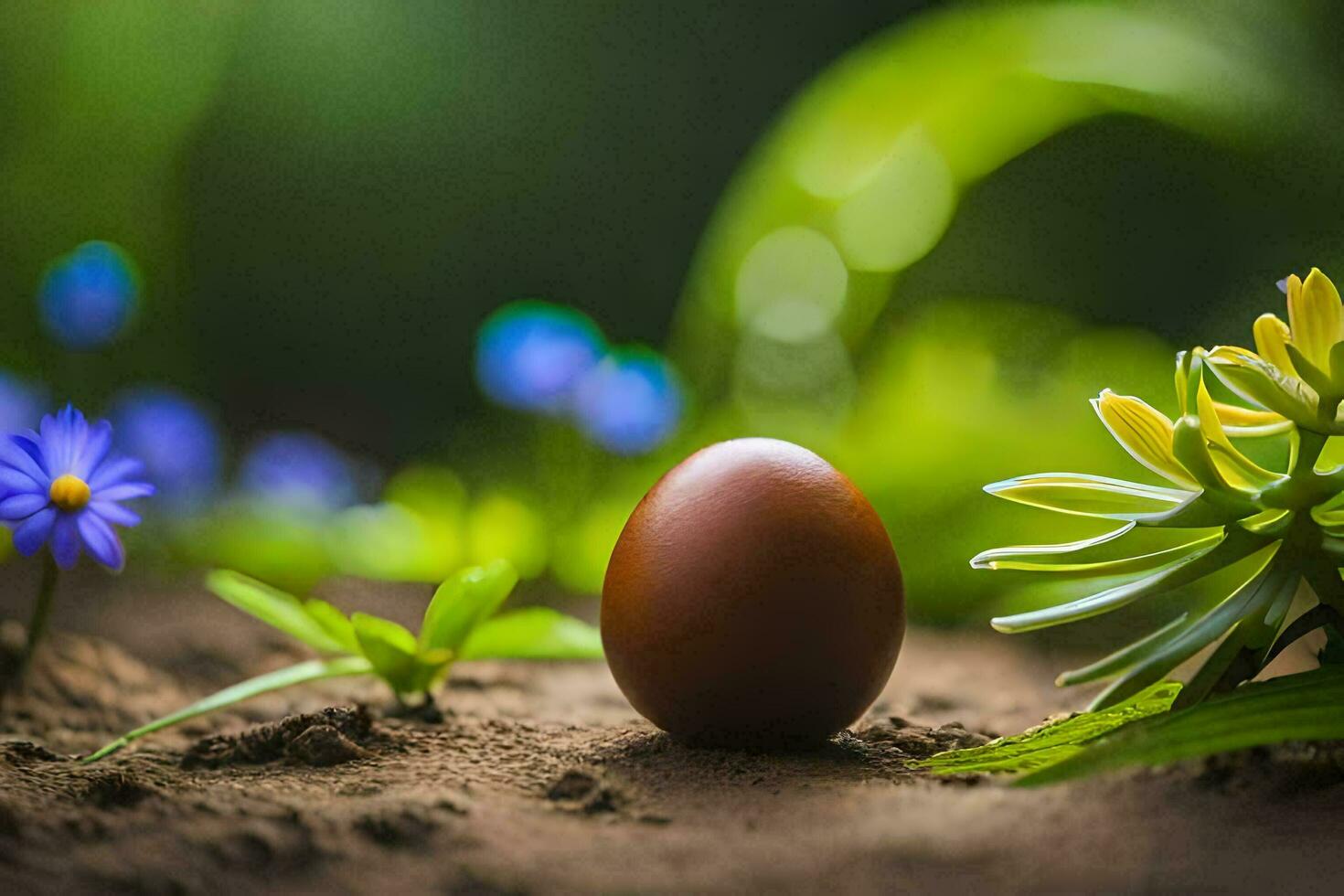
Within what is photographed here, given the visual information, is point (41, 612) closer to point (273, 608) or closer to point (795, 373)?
point (273, 608)

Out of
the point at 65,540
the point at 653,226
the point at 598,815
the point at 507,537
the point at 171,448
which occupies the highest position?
the point at 653,226

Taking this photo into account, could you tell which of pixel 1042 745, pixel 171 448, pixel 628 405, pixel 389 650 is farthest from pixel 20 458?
pixel 628 405

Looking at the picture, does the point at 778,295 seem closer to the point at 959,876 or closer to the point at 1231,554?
the point at 1231,554

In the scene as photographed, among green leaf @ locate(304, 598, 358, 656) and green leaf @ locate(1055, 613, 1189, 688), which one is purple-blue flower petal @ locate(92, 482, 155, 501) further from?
green leaf @ locate(1055, 613, 1189, 688)

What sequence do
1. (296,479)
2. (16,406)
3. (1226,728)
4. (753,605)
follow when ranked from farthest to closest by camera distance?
1. (296,479)
2. (16,406)
3. (753,605)
4. (1226,728)

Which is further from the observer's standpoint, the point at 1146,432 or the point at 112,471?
the point at 112,471

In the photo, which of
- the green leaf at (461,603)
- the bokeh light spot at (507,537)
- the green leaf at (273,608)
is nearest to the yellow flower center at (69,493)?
the green leaf at (273,608)

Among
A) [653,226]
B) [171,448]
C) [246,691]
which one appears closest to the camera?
[246,691]

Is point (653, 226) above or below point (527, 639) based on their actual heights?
above

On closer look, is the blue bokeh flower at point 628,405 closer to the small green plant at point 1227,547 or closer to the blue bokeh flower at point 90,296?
the blue bokeh flower at point 90,296
